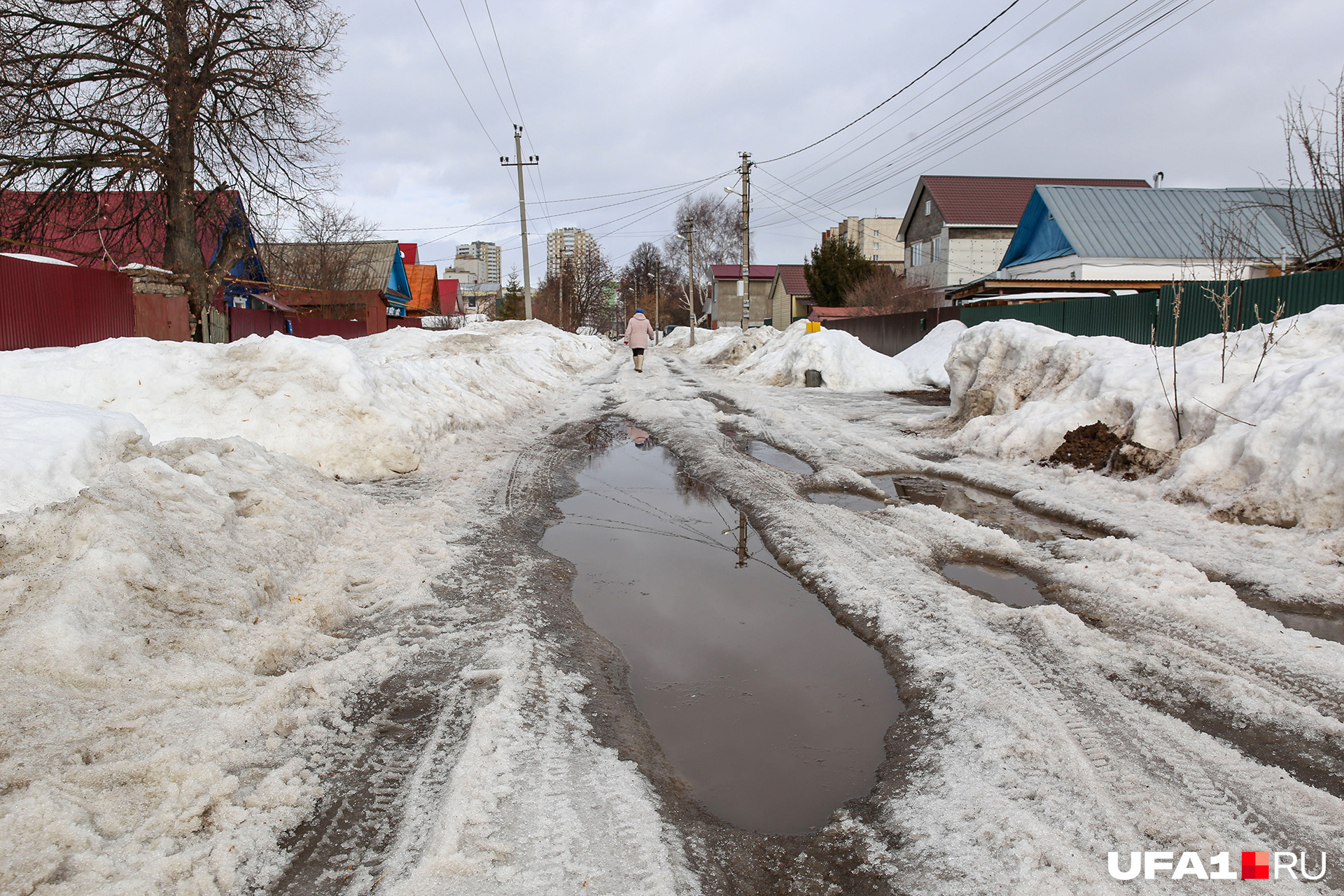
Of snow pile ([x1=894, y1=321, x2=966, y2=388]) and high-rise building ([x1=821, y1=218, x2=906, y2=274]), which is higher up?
high-rise building ([x1=821, y1=218, x2=906, y2=274])

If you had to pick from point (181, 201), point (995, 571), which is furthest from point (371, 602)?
point (181, 201)

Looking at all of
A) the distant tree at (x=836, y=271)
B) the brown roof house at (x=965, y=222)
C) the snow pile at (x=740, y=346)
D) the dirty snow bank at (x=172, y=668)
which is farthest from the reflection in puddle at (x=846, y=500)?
the distant tree at (x=836, y=271)

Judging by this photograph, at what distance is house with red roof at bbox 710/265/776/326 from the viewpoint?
6606 cm

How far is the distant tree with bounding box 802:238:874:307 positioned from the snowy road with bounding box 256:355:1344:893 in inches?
1559

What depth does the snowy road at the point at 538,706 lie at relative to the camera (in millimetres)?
2020

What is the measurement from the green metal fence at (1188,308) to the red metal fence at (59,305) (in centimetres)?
1542

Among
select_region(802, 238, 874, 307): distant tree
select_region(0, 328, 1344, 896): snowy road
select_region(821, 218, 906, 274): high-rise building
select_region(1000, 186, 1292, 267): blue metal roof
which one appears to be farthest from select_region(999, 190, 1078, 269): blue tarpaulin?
select_region(821, 218, 906, 274): high-rise building

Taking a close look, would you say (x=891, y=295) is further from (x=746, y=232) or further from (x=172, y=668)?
(x=172, y=668)

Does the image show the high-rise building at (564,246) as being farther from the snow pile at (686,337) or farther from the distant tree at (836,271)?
the distant tree at (836,271)

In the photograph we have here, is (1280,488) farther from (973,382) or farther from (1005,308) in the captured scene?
(1005,308)

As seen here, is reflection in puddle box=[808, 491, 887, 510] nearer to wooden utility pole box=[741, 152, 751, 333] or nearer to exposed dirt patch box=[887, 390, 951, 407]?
exposed dirt patch box=[887, 390, 951, 407]

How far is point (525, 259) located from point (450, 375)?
27.4 m

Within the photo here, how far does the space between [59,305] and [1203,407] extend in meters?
→ 16.0

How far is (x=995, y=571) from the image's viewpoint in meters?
4.46
